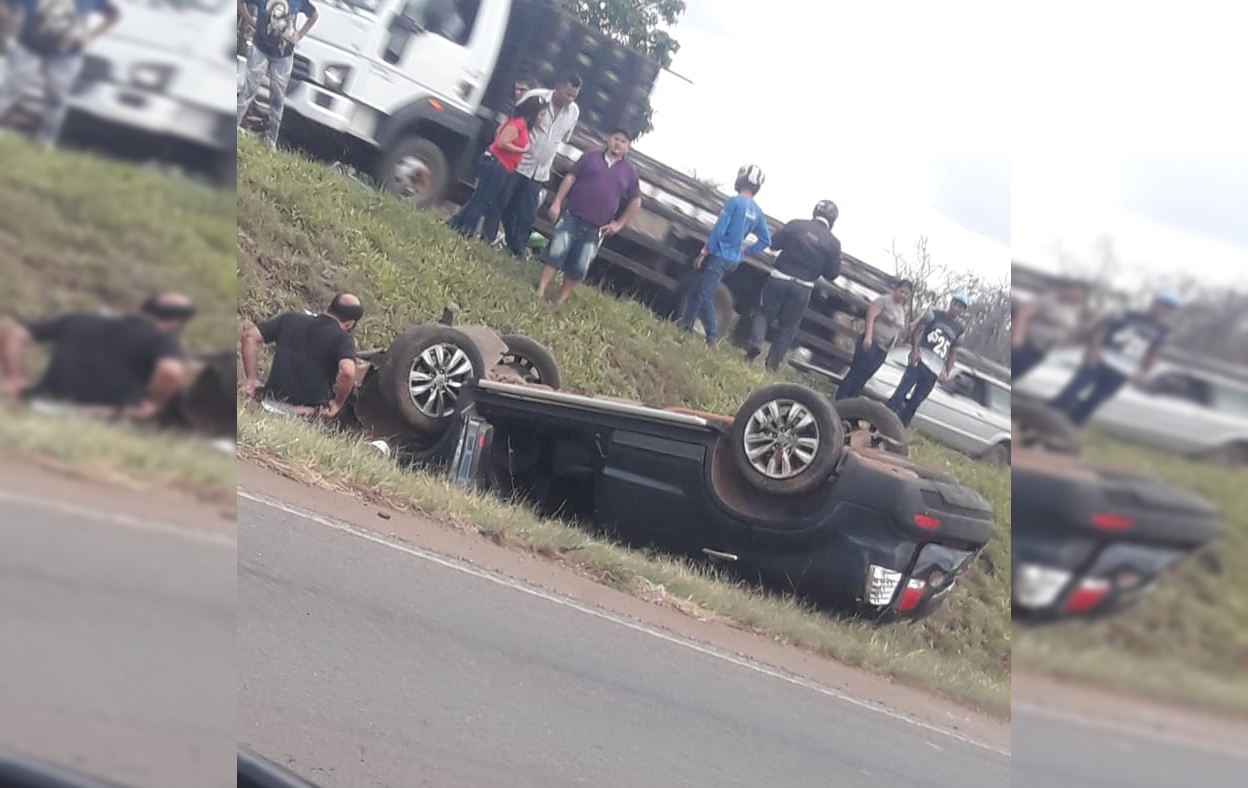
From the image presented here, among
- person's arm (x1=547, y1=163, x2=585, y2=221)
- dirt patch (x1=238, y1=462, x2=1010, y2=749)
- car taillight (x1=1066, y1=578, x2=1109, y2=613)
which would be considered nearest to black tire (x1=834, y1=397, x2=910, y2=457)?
dirt patch (x1=238, y1=462, x2=1010, y2=749)

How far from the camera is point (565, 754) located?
2867 millimetres

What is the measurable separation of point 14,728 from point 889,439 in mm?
1348

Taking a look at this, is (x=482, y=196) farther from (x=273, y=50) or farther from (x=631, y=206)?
(x=273, y=50)

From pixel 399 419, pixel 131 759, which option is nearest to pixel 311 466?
pixel 399 419

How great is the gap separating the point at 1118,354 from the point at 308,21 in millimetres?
2031

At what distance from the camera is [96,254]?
1516 mm

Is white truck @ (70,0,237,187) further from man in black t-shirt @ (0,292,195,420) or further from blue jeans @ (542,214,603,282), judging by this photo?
blue jeans @ (542,214,603,282)

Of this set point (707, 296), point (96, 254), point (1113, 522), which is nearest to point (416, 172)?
point (707, 296)

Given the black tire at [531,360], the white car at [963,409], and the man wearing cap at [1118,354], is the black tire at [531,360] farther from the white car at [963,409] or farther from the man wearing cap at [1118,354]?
the man wearing cap at [1118,354]

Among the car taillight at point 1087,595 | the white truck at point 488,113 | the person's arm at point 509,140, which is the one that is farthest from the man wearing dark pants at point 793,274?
the car taillight at point 1087,595

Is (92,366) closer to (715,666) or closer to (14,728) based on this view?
(14,728)

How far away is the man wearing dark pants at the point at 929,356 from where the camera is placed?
1.99 m

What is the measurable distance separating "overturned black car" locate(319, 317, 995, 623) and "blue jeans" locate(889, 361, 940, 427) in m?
0.03

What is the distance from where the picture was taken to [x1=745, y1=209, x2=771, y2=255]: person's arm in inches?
90.9
